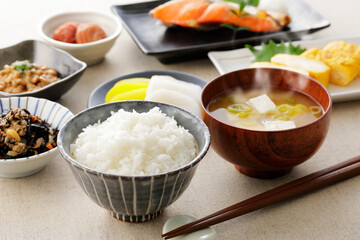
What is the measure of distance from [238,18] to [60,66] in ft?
3.59

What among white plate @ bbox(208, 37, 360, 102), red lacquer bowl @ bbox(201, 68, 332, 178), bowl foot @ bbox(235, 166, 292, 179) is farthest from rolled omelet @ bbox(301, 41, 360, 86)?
bowl foot @ bbox(235, 166, 292, 179)

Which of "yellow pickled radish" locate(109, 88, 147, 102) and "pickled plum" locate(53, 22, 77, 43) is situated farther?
"pickled plum" locate(53, 22, 77, 43)

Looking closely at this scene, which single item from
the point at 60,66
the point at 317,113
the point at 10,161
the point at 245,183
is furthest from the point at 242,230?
the point at 60,66

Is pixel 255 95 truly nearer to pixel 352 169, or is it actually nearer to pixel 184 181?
pixel 352 169

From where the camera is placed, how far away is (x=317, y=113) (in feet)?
5.28

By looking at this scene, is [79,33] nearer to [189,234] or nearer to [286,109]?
[286,109]

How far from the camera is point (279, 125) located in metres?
1.53

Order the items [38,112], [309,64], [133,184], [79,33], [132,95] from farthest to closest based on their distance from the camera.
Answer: [79,33] < [309,64] < [132,95] < [38,112] < [133,184]

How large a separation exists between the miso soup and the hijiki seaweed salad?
24.0 inches

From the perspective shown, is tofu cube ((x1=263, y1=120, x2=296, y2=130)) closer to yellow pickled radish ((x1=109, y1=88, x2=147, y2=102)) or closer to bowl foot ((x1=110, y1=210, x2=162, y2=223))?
bowl foot ((x1=110, y1=210, x2=162, y2=223))

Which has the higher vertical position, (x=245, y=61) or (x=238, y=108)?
(x=238, y=108)

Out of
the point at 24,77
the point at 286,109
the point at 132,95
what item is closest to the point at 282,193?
the point at 286,109

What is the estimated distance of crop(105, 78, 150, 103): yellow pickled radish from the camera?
2.01 meters

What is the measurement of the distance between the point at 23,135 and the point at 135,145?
513 millimetres
